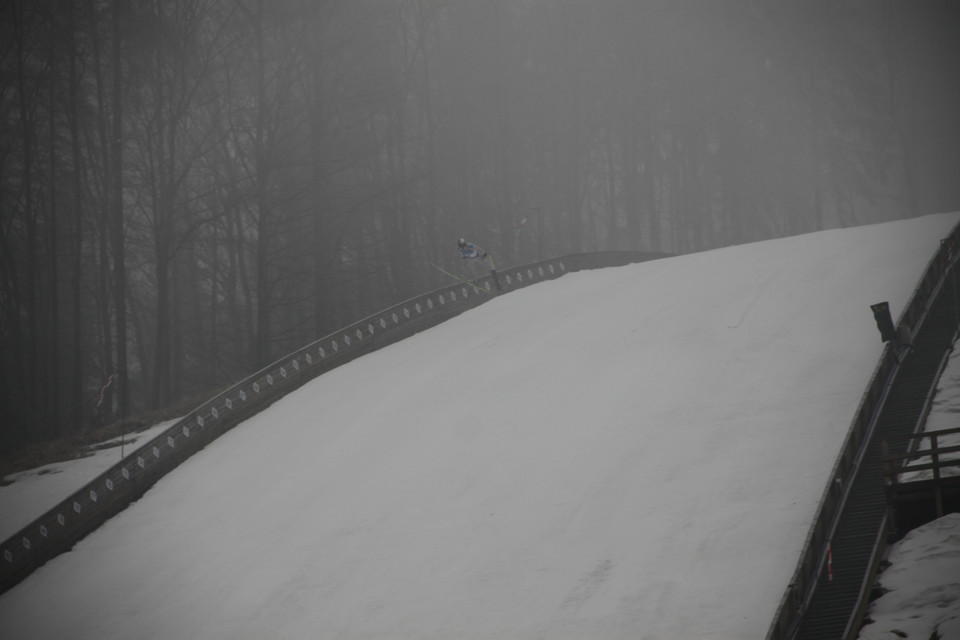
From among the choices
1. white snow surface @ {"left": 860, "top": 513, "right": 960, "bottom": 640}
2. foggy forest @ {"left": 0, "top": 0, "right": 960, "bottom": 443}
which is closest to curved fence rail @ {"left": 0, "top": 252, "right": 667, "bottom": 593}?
foggy forest @ {"left": 0, "top": 0, "right": 960, "bottom": 443}

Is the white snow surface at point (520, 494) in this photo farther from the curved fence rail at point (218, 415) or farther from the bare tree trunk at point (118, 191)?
the bare tree trunk at point (118, 191)

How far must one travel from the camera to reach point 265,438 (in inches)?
1061

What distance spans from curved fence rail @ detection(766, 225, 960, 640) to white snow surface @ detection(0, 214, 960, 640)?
682 millimetres

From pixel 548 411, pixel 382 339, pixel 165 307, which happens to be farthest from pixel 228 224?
pixel 548 411

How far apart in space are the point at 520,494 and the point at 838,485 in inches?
265

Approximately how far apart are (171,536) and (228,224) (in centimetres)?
2612

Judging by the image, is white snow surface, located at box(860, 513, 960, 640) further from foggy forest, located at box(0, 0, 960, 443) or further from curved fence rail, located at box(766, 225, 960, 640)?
foggy forest, located at box(0, 0, 960, 443)

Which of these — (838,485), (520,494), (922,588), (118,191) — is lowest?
(922,588)

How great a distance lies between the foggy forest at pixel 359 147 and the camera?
124ft

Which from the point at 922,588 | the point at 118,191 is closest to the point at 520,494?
the point at 922,588

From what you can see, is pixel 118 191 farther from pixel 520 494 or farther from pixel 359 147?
pixel 520 494

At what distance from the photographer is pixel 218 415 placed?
92.5 feet

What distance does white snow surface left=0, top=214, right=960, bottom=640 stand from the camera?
1805cm

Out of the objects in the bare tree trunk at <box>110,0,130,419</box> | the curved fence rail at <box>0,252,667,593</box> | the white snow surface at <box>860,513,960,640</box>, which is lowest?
the white snow surface at <box>860,513,960,640</box>
